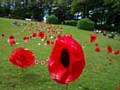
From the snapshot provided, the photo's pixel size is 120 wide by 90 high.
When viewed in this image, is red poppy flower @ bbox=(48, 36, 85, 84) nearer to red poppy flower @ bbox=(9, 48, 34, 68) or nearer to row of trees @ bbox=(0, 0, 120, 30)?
red poppy flower @ bbox=(9, 48, 34, 68)

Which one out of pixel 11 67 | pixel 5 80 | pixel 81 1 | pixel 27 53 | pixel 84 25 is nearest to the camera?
pixel 27 53

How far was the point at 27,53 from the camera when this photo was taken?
561cm

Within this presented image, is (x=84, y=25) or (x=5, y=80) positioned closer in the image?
(x=5, y=80)

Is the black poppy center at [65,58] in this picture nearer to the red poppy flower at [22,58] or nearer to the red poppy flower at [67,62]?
the red poppy flower at [67,62]

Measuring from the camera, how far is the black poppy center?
2.23 meters

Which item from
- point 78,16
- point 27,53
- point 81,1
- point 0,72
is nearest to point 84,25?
point 81,1

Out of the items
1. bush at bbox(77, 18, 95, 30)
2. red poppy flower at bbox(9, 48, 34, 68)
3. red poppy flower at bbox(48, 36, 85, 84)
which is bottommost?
bush at bbox(77, 18, 95, 30)

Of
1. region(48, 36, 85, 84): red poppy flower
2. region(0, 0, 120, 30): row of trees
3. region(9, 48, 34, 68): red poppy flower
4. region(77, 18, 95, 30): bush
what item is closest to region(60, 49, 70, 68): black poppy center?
region(48, 36, 85, 84): red poppy flower

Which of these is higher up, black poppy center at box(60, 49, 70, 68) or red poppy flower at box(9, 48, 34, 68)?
black poppy center at box(60, 49, 70, 68)

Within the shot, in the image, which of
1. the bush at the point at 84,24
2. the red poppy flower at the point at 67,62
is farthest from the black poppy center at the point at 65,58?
the bush at the point at 84,24

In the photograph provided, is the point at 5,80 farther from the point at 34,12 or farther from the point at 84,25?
the point at 34,12

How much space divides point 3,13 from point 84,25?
895 inches

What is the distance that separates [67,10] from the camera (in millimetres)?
48281

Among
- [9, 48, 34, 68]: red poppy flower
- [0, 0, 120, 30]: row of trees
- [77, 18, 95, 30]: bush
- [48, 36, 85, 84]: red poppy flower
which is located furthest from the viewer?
[0, 0, 120, 30]: row of trees
